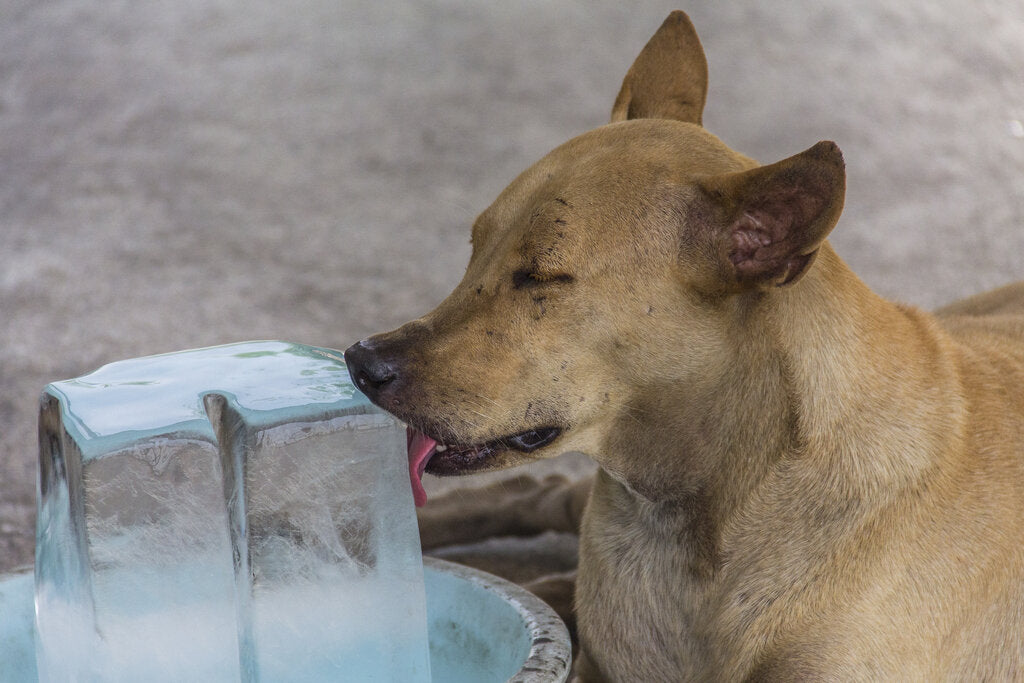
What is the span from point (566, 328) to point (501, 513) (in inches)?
56.9

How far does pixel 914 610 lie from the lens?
1782 mm

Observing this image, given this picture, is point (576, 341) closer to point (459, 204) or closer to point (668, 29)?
point (668, 29)

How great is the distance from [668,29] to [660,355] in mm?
741

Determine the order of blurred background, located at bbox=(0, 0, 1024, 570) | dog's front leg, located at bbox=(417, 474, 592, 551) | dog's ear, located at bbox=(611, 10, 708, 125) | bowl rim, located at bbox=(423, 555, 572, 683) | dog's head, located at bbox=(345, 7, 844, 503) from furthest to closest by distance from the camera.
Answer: blurred background, located at bbox=(0, 0, 1024, 570), dog's front leg, located at bbox=(417, 474, 592, 551), dog's ear, located at bbox=(611, 10, 708, 125), dog's head, located at bbox=(345, 7, 844, 503), bowl rim, located at bbox=(423, 555, 572, 683)

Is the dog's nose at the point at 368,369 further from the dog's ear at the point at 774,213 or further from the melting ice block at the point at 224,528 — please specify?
the dog's ear at the point at 774,213

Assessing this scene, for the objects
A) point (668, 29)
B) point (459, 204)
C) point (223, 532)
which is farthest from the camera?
point (459, 204)

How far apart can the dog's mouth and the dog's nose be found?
109 millimetres

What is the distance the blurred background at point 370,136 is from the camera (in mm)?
4500

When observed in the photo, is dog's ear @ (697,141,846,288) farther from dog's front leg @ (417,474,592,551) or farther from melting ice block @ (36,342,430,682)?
dog's front leg @ (417,474,592,551)

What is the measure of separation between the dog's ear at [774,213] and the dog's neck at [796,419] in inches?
2.7

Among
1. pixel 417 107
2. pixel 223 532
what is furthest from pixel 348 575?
pixel 417 107

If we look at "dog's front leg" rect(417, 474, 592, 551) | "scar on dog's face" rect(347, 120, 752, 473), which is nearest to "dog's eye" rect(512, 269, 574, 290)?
"scar on dog's face" rect(347, 120, 752, 473)

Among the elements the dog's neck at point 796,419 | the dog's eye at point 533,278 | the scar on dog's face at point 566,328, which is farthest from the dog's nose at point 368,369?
the dog's neck at point 796,419

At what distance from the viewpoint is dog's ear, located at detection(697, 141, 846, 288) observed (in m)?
1.58
